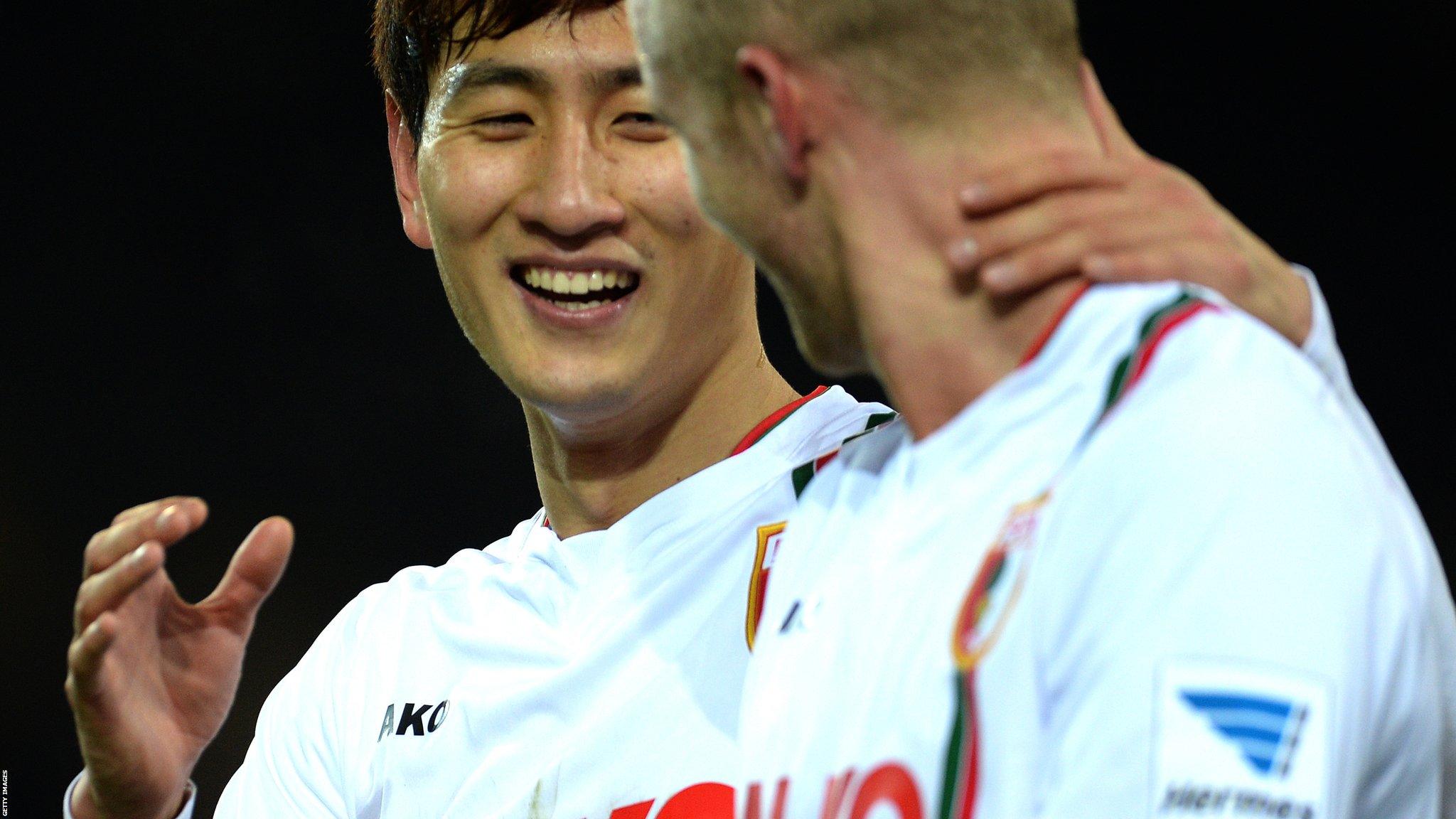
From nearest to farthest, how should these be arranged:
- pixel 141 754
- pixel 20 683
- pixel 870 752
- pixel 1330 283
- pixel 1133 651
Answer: pixel 1133 651
pixel 870 752
pixel 141 754
pixel 1330 283
pixel 20 683

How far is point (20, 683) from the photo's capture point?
130 inches

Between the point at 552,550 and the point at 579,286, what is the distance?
0.94ft

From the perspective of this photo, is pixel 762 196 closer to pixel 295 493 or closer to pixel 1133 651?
pixel 1133 651

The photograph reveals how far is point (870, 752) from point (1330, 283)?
7.91 ft

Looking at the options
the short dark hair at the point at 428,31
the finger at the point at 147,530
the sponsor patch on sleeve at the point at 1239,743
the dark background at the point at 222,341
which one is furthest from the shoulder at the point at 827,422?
the dark background at the point at 222,341

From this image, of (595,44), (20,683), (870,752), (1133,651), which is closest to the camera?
(1133,651)

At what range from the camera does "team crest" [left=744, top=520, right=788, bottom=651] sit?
1332 mm

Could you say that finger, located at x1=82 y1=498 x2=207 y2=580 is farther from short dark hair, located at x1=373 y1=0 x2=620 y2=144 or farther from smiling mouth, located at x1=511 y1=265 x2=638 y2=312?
short dark hair, located at x1=373 y1=0 x2=620 y2=144

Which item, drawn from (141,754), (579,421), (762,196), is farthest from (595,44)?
(141,754)

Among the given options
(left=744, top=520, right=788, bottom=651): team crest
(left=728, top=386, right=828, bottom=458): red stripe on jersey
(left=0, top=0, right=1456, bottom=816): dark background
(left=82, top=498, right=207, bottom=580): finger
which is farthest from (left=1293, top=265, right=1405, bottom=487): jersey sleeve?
(left=0, top=0, right=1456, bottom=816): dark background

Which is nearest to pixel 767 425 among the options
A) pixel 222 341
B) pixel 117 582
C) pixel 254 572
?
pixel 254 572

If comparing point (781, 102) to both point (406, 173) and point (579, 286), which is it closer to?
point (579, 286)

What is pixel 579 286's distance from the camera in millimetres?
1498

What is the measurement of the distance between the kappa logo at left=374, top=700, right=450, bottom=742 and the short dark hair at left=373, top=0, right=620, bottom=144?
0.59m
